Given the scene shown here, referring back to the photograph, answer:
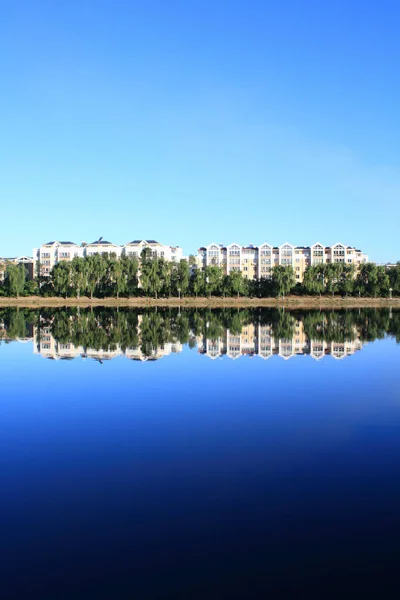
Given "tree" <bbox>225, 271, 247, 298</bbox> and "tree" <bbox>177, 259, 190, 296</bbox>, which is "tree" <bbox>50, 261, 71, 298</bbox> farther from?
"tree" <bbox>225, 271, 247, 298</bbox>

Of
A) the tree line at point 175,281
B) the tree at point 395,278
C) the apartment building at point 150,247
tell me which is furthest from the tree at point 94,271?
the tree at point 395,278

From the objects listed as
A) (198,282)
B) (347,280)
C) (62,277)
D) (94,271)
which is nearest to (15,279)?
(62,277)

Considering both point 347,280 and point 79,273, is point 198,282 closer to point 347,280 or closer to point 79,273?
point 79,273

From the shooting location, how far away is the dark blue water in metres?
3.96

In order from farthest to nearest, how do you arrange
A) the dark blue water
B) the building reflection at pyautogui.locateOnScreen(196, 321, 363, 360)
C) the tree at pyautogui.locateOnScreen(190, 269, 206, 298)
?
the tree at pyautogui.locateOnScreen(190, 269, 206, 298), the building reflection at pyautogui.locateOnScreen(196, 321, 363, 360), the dark blue water

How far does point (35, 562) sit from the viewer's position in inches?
162

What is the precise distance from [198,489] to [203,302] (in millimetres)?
47372

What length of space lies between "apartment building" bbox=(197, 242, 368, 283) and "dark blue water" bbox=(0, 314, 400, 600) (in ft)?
191

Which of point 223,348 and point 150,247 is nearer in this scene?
point 223,348

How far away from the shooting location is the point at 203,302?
5278cm

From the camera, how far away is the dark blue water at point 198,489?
13.0 ft

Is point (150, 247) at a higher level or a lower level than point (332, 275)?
higher

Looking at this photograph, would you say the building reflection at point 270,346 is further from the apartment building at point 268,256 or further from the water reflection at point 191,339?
the apartment building at point 268,256

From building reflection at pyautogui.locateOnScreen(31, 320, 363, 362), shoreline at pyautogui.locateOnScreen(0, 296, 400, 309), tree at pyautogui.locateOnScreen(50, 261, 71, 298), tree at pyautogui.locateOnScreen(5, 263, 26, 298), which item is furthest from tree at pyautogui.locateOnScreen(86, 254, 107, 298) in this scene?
building reflection at pyautogui.locateOnScreen(31, 320, 363, 362)
